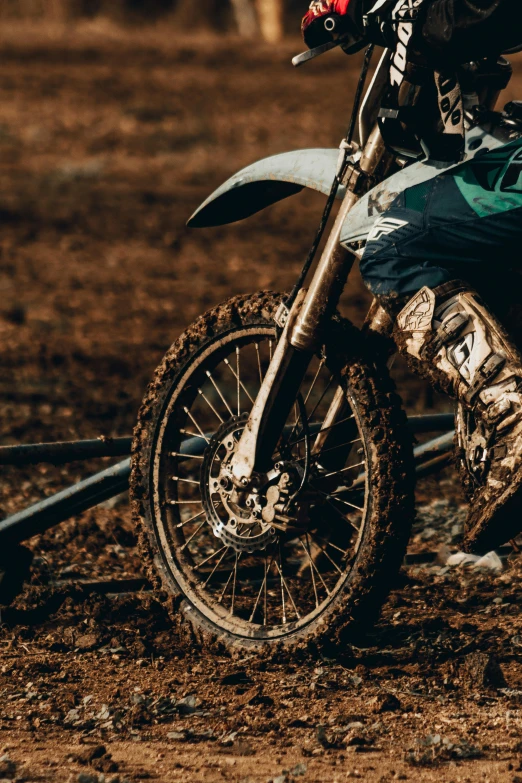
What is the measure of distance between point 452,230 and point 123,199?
11.9 metres

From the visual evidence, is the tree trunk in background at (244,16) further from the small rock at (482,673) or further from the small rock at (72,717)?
the small rock at (72,717)

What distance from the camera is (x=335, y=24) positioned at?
3885 millimetres

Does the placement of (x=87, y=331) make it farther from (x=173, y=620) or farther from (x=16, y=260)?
(x=173, y=620)

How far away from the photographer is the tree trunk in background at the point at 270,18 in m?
28.5

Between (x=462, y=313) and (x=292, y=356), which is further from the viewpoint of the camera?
(x=292, y=356)

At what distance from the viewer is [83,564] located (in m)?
5.41

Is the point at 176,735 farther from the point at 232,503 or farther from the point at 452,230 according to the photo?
the point at 452,230

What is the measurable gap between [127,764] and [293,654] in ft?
2.79

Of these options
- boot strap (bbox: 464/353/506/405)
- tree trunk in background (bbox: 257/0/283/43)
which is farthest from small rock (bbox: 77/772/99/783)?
tree trunk in background (bbox: 257/0/283/43)

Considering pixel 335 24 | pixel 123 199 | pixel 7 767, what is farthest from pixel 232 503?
pixel 123 199

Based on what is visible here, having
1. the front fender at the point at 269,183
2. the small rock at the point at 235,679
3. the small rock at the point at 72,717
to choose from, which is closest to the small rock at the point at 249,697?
the small rock at the point at 235,679

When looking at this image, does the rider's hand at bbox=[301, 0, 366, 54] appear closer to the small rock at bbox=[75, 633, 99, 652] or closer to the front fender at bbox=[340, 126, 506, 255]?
the front fender at bbox=[340, 126, 506, 255]

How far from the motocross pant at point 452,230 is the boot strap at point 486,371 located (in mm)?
285

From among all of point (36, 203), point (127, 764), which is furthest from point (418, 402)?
point (36, 203)
